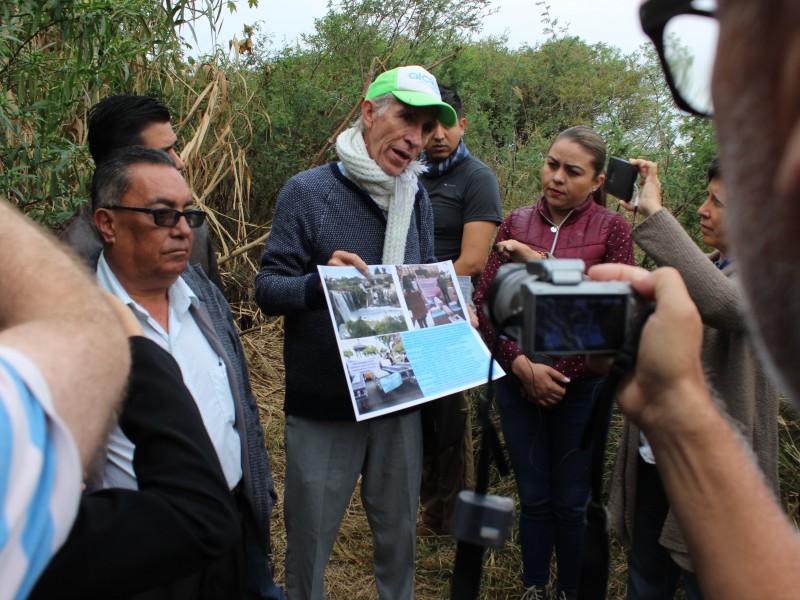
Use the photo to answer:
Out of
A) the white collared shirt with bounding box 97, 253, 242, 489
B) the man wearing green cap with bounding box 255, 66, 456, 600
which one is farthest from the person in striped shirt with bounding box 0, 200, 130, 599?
the man wearing green cap with bounding box 255, 66, 456, 600

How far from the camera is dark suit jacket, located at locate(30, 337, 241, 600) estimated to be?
3.54ft

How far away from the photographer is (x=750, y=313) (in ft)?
1.86

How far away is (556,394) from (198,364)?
1.54 m

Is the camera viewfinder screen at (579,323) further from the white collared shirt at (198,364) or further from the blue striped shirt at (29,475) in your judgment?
the white collared shirt at (198,364)

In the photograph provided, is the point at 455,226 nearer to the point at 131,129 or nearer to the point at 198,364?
the point at 131,129

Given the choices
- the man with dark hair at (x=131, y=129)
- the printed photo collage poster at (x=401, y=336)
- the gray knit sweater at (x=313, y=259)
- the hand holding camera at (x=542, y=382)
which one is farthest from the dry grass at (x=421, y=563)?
the man with dark hair at (x=131, y=129)

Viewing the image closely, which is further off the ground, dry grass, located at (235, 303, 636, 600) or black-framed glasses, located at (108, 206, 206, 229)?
black-framed glasses, located at (108, 206, 206, 229)

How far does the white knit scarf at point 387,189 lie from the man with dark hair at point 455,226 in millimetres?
891

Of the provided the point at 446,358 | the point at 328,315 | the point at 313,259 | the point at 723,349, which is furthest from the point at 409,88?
the point at 723,349

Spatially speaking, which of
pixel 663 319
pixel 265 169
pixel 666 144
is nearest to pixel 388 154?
→ pixel 663 319

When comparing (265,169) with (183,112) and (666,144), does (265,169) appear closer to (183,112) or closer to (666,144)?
(183,112)

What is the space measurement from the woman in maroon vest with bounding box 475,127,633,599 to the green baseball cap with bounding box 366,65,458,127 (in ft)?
2.31

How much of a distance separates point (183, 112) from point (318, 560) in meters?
3.37

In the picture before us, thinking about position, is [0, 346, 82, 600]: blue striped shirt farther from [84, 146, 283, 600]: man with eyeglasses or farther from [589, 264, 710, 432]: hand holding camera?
[84, 146, 283, 600]: man with eyeglasses
